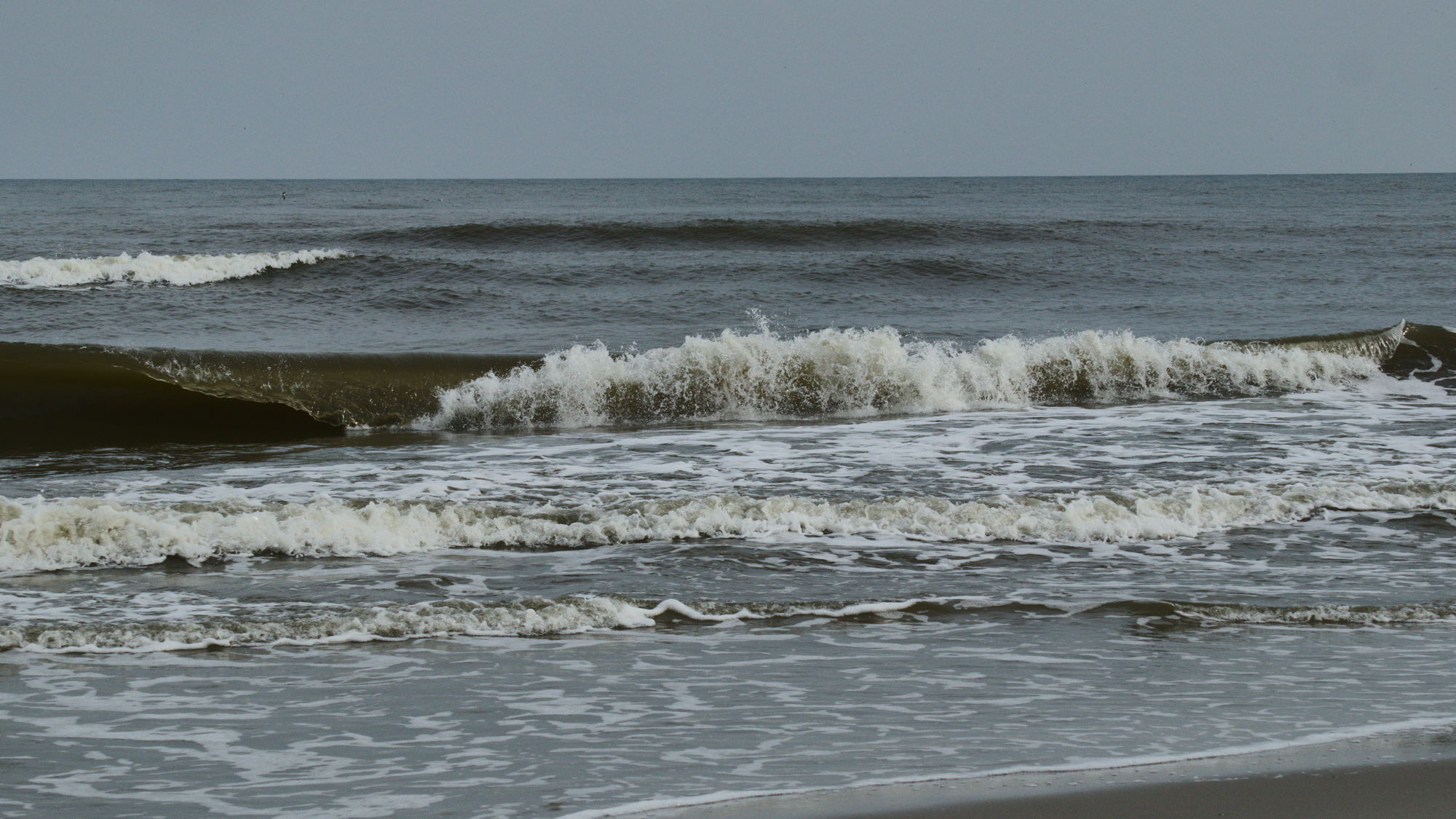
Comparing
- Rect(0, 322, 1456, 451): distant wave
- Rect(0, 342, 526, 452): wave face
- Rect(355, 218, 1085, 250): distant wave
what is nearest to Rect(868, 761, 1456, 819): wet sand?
Rect(0, 322, 1456, 451): distant wave

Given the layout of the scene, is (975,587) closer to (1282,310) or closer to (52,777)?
(52,777)

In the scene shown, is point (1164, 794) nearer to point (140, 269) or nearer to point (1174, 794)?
point (1174, 794)

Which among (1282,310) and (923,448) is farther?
(1282,310)

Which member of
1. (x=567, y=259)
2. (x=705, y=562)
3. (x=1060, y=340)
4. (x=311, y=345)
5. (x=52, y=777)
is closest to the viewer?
(x=52, y=777)

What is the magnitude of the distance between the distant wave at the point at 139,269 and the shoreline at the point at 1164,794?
19.9 m

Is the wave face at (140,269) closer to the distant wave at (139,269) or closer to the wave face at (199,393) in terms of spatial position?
the distant wave at (139,269)

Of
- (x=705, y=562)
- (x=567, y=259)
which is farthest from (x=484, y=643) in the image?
(x=567, y=259)

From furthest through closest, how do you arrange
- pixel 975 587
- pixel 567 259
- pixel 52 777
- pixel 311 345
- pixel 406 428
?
pixel 567 259 → pixel 311 345 → pixel 406 428 → pixel 975 587 → pixel 52 777

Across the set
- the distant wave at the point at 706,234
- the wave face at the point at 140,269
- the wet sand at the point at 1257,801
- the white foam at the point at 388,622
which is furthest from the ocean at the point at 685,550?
the distant wave at the point at 706,234

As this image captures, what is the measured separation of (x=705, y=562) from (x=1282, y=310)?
14562 mm

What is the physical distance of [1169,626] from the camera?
5.18m

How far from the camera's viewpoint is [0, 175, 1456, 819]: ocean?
12.7 feet

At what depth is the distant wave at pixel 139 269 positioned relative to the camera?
20.3 metres

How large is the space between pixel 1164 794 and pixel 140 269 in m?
21.6
